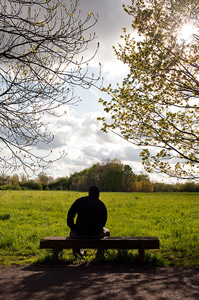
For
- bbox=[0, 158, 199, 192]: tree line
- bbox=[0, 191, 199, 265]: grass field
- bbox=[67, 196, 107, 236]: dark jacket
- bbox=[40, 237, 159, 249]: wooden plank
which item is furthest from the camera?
bbox=[0, 158, 199, 192]: tree line

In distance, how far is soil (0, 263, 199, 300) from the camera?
16.1 feet

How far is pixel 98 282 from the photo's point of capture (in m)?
5.55

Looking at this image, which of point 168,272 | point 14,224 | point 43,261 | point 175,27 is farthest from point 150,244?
point 14,224

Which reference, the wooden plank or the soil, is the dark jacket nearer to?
the wooden plank

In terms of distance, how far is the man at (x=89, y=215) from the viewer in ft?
23.4

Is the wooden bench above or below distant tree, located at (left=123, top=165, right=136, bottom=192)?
below

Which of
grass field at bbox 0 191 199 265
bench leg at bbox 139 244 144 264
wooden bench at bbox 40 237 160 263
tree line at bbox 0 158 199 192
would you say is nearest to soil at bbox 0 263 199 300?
bench leg at bbox 139 244 144 264

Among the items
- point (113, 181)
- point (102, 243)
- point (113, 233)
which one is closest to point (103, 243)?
point (102, 243)

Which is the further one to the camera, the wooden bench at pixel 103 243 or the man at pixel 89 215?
the man at pixel 89 215

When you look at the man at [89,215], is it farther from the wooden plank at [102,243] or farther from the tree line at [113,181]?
the tree line at [113,181]

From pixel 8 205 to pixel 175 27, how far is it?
17.0 m

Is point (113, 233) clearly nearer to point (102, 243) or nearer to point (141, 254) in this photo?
point (141, 254)

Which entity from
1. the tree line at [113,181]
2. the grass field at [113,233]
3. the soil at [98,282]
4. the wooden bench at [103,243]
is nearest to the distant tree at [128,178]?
the tree line at [113,181]

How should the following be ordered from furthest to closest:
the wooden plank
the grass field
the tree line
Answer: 1. the tree line
2. the grass field
3. the wooden plank
